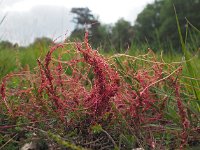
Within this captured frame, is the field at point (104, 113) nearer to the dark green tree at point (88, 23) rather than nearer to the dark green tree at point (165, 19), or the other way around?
the dark green tree at point (88, 23)

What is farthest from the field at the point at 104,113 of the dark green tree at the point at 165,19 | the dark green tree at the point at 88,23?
the dark green tree at the point at 165,19

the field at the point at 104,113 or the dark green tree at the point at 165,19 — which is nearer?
the field at the point at 104,113

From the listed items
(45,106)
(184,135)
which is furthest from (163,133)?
(45,106)

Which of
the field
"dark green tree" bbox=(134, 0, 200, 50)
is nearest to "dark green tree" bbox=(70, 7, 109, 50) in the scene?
the field

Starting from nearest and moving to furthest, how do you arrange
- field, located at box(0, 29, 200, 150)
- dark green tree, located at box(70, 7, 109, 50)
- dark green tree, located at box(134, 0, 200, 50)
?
field, located at box(0, 29, 200, 150), dark green tree, located at box(70, 7, 109, 50), dark green tree, located at box(134, 0, 200, 50)

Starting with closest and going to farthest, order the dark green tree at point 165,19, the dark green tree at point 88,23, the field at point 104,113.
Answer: the field at point 104,113 → the dark green tree at point 88,23 → the dark green tree at point 165,19

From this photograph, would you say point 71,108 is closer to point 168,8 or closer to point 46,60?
point 46,60

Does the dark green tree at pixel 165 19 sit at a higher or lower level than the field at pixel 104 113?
higher

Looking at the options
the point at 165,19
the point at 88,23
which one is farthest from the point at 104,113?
the point at 165,19

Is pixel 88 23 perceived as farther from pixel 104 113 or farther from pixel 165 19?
pixel 165 19

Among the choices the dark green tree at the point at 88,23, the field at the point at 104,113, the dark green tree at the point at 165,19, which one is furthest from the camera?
the dark green tree at the point at 165,19

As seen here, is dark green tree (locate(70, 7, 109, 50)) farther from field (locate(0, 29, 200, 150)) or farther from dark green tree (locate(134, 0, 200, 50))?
dark green tree (locate(134, 0, 200, 50))
